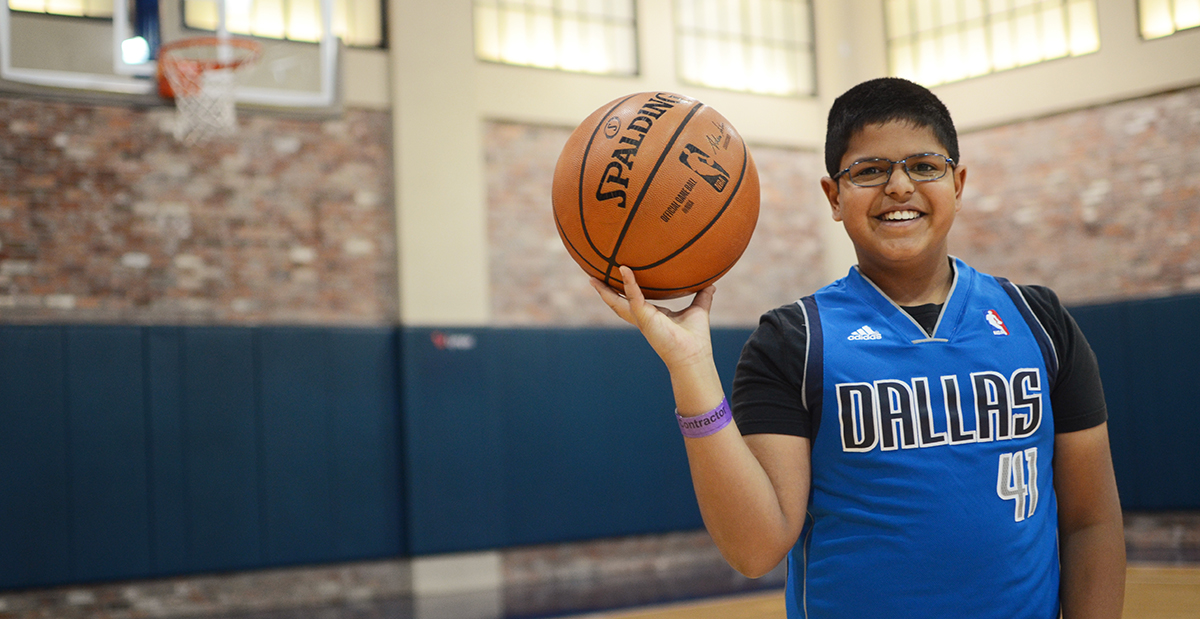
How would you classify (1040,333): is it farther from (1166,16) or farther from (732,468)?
(1166,16)

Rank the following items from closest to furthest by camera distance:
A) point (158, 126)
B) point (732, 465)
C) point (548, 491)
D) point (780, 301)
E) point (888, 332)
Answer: point (732, 465), point (888, 332), point (158, 126), point (548, 491), point (780, 301)

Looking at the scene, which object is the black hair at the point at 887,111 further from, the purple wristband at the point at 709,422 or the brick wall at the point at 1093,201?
the brick wall at the point at 1093,201

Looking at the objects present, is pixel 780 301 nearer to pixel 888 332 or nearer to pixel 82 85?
pixel 82 85

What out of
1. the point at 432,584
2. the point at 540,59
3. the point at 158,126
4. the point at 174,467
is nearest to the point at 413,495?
the point at 432,584

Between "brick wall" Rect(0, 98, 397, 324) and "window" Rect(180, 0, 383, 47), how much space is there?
0.57 m

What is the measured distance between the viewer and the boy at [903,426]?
1.23 metres

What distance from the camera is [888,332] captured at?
52.4 inches

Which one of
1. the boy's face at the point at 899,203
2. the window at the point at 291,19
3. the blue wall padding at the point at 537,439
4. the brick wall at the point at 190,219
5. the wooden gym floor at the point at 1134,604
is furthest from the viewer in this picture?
the blue wall padding at the point at 537,439

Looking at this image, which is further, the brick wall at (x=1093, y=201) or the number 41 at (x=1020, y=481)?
the brick wall at (x=1093, y=201)

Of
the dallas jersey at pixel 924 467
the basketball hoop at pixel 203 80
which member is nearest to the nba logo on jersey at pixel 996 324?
the dallas jersey at pixel 924 467

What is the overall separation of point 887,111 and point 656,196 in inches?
15.0

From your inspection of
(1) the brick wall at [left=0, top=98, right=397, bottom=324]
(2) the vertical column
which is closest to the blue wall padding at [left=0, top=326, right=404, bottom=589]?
(1) the brick wall at [left=0, top=98, right=397, bottom=324]

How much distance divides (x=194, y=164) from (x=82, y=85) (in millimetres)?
810
